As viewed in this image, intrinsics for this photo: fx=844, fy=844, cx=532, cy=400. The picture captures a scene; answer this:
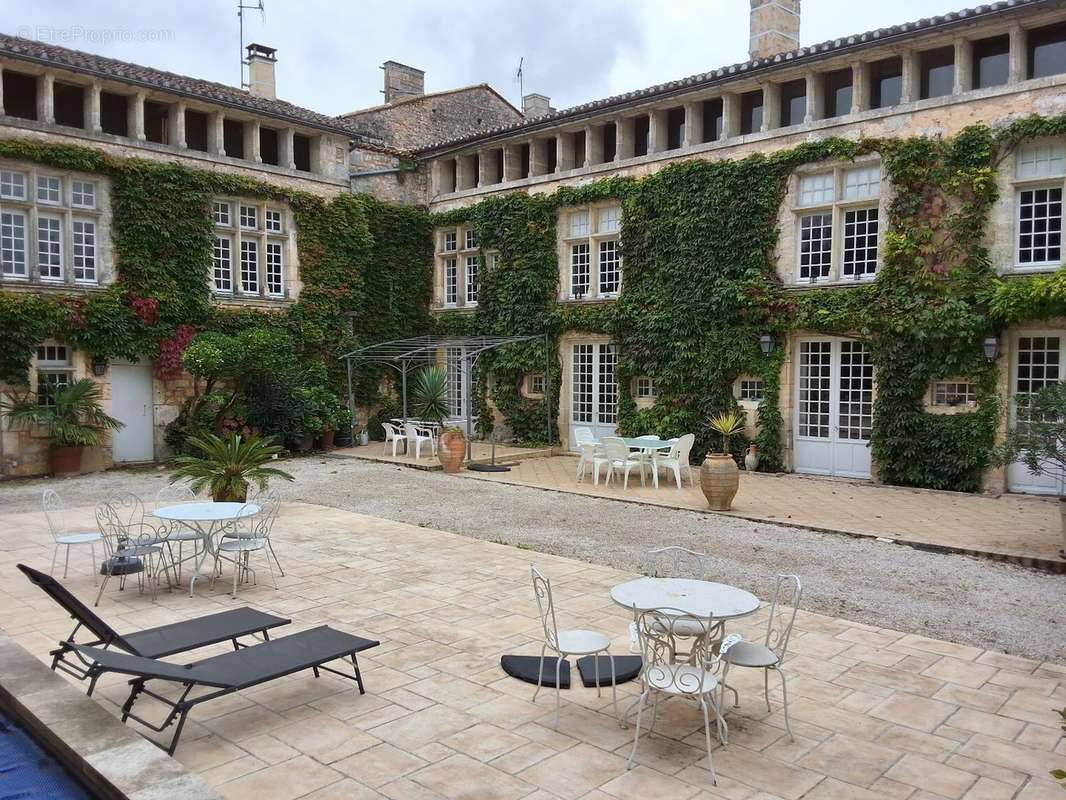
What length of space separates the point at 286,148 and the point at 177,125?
2325 mm

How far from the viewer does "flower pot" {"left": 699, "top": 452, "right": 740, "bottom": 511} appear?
10617 mm

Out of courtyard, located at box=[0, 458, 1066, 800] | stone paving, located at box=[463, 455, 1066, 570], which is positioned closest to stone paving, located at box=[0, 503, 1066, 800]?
courtyard, located at box=[0, 458, 1066, 800]

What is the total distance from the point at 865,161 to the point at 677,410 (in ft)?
16.8

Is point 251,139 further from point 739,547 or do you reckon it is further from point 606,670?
point 606,670

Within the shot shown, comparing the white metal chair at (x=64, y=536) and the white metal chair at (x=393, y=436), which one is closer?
the white metal chair at (x=64, y=536)

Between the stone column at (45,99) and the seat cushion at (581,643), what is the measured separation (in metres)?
13.9

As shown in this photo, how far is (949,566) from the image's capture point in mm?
7996

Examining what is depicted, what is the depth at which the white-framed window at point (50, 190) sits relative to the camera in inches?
555

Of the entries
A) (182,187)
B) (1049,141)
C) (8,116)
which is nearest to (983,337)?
(1049,141)

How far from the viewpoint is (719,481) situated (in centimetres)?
1061

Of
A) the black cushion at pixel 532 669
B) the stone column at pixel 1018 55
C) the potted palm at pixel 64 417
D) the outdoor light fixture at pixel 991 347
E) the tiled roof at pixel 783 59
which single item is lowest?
→ the black cushion at pixel 532 669

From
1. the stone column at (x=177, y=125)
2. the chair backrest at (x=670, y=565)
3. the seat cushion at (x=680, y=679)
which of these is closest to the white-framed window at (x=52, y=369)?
the stone column at (x=177, y=125)

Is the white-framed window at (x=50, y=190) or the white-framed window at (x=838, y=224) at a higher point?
the white-framed window at (x=50, y=190)

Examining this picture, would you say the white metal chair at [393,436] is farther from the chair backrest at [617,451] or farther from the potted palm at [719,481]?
the potted palm at [719,481]
